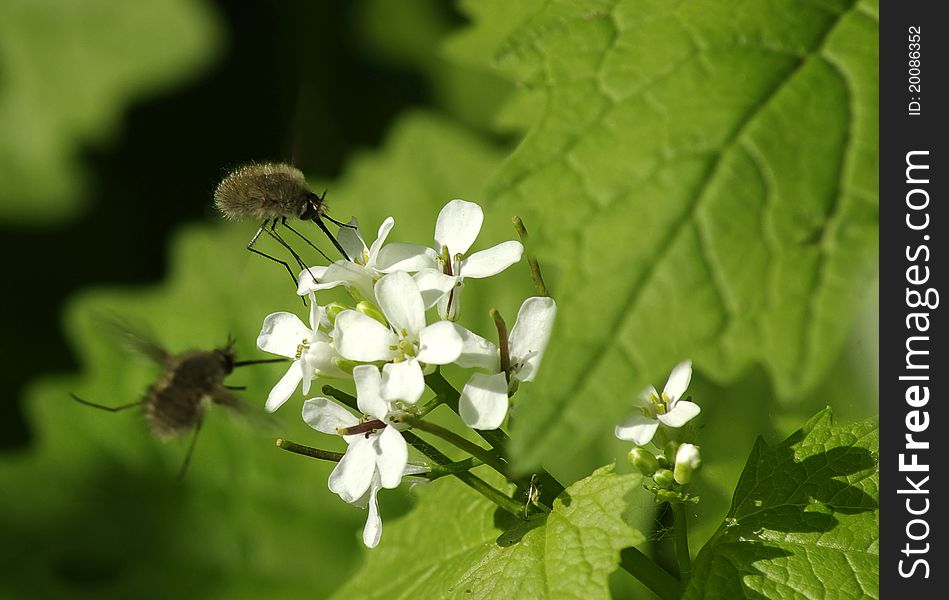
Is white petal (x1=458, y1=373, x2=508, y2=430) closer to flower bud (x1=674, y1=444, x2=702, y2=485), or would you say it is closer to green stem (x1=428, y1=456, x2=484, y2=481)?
green stem (x1=428, y1=456, x2=484, y2=481)

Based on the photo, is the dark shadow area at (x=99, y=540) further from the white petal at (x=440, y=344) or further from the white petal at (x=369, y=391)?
the white petal at (x=440, y=344)

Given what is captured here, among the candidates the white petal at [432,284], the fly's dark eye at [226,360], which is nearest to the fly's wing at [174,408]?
the fly's dark eye at [226,360]

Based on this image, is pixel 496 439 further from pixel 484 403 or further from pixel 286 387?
pixel 286 387

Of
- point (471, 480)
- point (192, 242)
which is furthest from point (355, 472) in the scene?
point (192, 242)

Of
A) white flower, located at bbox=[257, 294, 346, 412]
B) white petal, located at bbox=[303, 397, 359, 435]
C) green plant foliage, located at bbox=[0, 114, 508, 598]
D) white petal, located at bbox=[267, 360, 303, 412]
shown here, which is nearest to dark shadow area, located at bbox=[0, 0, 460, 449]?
green plant foliage, located at bbox=[0, 114, 508, 598]
